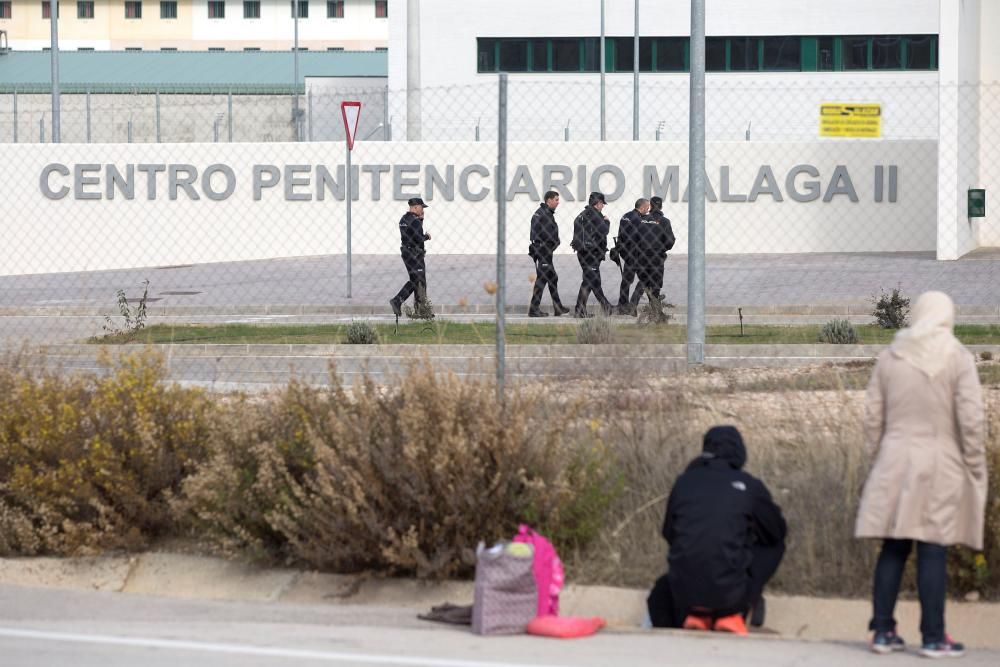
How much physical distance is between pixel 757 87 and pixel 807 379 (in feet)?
101

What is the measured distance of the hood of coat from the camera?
638 cm

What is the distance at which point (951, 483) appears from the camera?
19.7ft

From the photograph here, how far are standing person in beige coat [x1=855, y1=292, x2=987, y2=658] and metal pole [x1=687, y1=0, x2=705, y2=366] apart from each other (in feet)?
18.6

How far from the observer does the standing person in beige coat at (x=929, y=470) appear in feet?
19.7

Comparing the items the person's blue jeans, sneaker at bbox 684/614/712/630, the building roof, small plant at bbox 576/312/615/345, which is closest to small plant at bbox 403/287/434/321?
small plant at bbox 576/312/615/345

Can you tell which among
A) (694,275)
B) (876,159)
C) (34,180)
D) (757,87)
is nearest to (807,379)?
(694,275)

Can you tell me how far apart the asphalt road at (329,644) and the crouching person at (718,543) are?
15 centimetres

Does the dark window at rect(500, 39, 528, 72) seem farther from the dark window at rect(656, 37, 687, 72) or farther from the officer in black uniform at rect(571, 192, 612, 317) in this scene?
the officer in black uniform at rect(571, 192, 612, 317)

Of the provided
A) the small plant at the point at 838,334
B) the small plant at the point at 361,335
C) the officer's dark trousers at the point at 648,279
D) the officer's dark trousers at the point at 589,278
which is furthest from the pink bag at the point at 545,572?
the officer's dark trousers at the point at 589,278

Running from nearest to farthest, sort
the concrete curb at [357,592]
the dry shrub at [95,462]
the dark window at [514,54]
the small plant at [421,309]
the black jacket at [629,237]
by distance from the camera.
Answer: the concrete curb at [357,592] < the dry shrub at [95,462] < the small plant at [421,309] < the black jacket at [629,237] < the dark window at [514,54]

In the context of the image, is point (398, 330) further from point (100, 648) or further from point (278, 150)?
point (278, 150)

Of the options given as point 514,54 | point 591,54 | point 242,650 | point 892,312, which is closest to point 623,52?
point 591,54

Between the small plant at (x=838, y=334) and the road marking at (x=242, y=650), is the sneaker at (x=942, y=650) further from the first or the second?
the small plant at (x=838, y=334)

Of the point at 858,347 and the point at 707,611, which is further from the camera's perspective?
the point at 858,347
